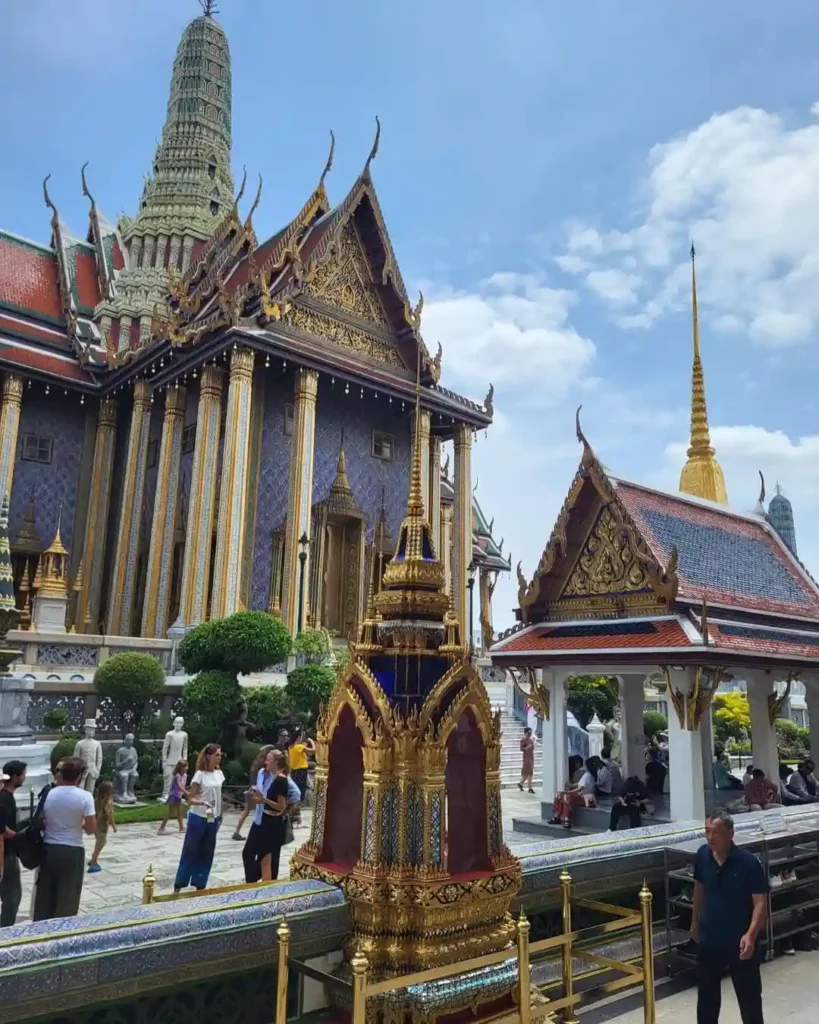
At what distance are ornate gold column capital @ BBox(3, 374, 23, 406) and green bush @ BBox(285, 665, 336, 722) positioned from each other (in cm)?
1231

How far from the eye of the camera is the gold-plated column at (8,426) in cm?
2064

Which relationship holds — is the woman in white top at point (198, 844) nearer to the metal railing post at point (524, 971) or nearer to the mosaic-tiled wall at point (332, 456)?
the metal railing post at point (524, 971)

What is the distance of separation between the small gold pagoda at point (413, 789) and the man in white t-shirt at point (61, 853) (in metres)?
1.60

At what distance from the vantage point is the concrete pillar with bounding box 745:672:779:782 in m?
10.3

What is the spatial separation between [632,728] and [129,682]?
7733 mm

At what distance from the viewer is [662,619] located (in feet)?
28.9

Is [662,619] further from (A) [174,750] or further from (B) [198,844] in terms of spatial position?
(A) [174,750]

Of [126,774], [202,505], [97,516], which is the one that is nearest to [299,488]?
[202,505]

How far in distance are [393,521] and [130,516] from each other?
708cm

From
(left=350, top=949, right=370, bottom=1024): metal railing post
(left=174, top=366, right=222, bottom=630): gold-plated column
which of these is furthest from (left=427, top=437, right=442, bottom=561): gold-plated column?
(left=350, top=949, right=370, bottom=1024): metal railing post

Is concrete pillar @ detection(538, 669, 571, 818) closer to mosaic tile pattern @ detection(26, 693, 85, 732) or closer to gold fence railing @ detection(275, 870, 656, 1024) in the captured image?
gold fence railing @ detection(275, 870, 656, 1024)

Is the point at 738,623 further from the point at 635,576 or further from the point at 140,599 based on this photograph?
the point at 140,599

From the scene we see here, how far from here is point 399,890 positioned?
3287mm

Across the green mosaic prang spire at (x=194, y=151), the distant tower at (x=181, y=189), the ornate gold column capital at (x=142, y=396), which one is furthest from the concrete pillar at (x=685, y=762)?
the green mosaic prang spire at (x=194, y=151)
